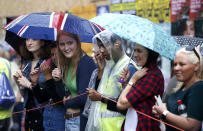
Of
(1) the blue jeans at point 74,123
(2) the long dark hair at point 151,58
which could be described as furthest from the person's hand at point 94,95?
(2) the long dark hair at point 151,58

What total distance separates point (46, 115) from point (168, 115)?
1.91m

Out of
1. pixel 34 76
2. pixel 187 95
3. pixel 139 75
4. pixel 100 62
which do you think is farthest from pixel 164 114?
pixel 34 76

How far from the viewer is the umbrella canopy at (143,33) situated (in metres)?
3.10


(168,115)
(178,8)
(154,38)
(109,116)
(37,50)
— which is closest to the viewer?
(168,115)

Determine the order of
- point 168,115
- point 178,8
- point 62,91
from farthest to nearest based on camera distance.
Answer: point 178,8 → point 62,91 → point 168,115

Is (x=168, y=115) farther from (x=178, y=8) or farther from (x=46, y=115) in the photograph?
(x=178, y=8)

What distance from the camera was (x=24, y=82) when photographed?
4.42 metres

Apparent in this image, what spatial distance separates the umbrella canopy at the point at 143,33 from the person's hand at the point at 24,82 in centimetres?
147

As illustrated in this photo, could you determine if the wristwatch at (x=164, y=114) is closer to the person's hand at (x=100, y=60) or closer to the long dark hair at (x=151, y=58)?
the long dark hair at (x=151, y=58)

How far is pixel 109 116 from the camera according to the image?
3629 millimetres

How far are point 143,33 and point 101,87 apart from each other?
91 centimetres

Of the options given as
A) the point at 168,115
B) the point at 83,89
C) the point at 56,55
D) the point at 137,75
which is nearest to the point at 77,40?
the point at 56,55

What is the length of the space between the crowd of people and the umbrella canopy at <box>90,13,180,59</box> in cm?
20

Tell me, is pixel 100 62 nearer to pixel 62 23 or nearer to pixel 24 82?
pixel 62 23
